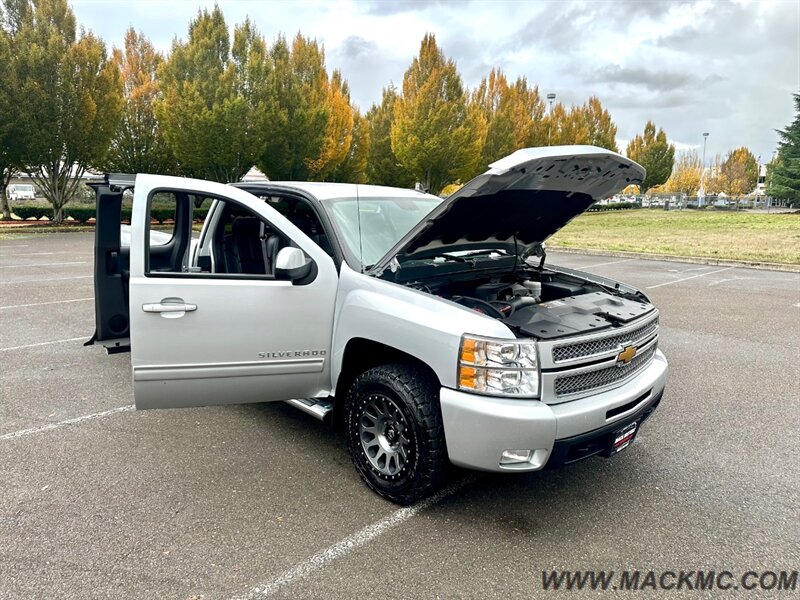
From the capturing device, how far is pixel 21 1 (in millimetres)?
A: 23297

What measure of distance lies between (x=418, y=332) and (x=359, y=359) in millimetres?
650

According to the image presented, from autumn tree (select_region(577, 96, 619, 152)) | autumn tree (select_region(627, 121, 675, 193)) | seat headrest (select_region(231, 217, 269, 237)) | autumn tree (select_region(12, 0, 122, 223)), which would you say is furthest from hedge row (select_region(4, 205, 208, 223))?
autumn tree (select_region(627, 121, 675, 193))

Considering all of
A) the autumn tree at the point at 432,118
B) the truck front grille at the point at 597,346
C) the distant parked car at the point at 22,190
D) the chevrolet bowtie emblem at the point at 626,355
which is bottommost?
the chevrolet bowtie emblem at the point at 626,355

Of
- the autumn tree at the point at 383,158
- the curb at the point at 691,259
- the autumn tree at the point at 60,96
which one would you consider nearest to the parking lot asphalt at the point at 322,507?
the curb at the point at 691,259

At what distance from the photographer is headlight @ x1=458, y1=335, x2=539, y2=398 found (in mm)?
2680

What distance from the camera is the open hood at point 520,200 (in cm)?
302

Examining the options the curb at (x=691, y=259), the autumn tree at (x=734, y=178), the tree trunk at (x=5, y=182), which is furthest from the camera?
the autumn tree at (x=734, y=178)

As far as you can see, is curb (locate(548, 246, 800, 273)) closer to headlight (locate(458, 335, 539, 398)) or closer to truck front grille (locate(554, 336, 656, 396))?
truck front grille (locate(554, 336, 656, 396))

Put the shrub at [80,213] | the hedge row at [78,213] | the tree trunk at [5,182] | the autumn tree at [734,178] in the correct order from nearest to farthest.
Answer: the tree trunk at [5,182]
the hedge row at [78,213]
the shrub at [80,213]
the autumn tree at [734,178]

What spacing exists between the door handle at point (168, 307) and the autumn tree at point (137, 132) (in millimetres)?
26584

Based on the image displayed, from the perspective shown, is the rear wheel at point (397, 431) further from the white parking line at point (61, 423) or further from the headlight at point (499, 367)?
the white parking line at point (61, 423)

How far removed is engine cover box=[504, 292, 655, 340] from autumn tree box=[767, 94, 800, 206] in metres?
47.0

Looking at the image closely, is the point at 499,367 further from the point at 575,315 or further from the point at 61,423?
the point at 61,423

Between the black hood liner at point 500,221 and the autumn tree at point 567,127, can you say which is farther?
the autumn tree at point 567,127
